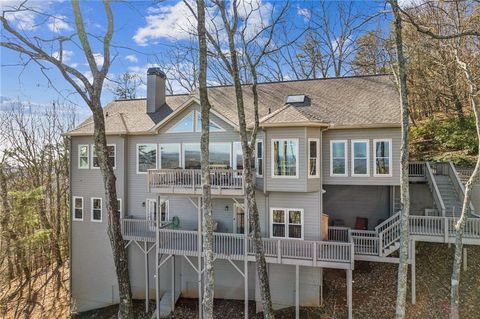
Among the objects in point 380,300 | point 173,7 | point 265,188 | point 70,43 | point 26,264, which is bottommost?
point 26,264

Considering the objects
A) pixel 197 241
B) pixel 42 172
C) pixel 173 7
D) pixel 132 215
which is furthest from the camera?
pixel 42 172

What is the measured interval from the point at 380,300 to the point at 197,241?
7730 mm

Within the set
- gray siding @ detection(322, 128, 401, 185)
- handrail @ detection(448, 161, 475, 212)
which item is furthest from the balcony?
handrail @ detection(448, 161, 475, 212)

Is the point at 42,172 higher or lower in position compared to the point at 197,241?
higher

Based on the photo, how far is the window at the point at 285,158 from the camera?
12070 millimetres

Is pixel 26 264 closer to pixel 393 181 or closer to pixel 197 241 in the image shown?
pixel 197 241

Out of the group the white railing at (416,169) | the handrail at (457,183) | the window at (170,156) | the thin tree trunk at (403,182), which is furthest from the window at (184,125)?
the handrail at (457,183)

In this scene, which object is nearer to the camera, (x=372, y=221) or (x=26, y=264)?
(x=372, y=221)

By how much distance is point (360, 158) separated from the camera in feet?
41.4

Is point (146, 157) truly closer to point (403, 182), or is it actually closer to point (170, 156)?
point (170, 156)

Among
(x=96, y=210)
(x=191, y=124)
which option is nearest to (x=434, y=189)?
(x=191, y=124)

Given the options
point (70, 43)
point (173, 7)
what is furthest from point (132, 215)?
point (173, 7)

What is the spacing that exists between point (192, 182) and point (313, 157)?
506 cm

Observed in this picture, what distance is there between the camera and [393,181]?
12.2m
